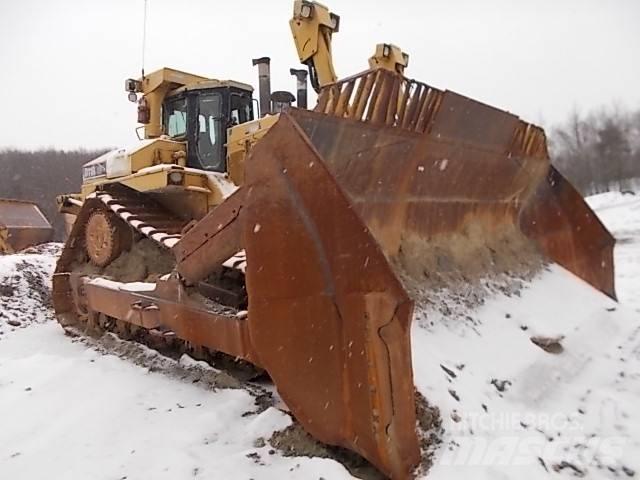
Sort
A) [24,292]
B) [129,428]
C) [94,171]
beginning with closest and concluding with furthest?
1. [129,428]
2. [24,292]
3. [94,171]

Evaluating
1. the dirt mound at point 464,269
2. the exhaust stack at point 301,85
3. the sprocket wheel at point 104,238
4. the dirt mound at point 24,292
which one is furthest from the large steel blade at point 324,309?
the exhaust stack at point 301,85

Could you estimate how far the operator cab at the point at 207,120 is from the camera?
21.1ft

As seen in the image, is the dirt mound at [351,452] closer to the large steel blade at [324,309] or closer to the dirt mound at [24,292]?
the large steel blade at [324,309]

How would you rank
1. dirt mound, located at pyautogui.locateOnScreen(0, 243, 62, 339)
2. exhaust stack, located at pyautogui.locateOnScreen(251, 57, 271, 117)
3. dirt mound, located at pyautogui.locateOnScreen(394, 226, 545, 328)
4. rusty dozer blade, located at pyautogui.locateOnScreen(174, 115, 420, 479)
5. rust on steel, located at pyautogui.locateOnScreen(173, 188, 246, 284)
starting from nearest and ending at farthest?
rusty dozer blade, located at pyautogui.locateOnScreen(174, 115, 420, 479) < rust on steel, located at pyautogui.locateOnScreen(173, 188, 246, 284) < dirt mound, located at pyautogui.locateOnScreen(394, 226, 545, 328) < dirt mound, located at pyautogui.locateOnScreen(0, 243, 62, 339) < exhaust stack, located at pyautogui.locateOnScreen(251, 57, 271, 117)

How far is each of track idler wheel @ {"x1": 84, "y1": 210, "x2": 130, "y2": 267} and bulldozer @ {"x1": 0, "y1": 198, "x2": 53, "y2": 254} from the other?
31.6ft

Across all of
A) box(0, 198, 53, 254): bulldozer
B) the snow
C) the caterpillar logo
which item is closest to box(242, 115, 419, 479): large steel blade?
the snow

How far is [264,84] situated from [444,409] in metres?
5.29

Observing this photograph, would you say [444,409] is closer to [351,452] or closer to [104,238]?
[351,452]

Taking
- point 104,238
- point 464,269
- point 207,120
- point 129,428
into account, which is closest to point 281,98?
point 207,120

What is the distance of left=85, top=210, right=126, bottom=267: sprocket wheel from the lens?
474 cm

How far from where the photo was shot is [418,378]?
263 cm

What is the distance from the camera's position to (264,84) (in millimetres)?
6875

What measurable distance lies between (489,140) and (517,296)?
1169mm

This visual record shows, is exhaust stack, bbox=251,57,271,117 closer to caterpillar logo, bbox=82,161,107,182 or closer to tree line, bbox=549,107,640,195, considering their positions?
caterpillar logo, bbox=82,161,107,182
